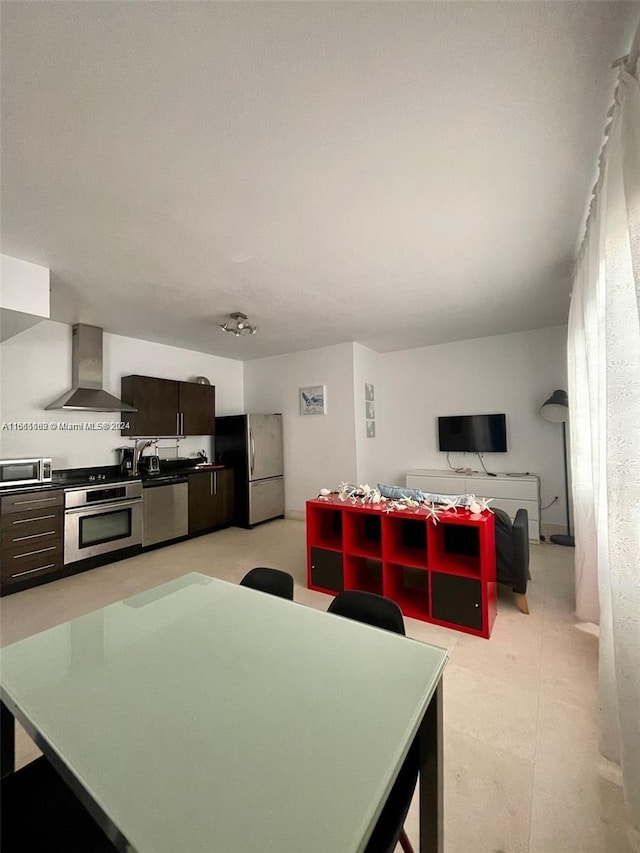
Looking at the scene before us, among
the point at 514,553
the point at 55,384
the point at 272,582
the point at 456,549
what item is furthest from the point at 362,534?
the point at 55,384

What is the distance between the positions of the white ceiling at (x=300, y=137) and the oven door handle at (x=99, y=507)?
2164mm

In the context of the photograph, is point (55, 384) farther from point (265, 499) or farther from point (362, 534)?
point (362, 534)

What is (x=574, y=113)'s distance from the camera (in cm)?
139

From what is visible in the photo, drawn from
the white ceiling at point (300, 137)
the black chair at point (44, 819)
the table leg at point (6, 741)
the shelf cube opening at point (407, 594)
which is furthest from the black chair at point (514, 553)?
the table leg at point (6, 741)

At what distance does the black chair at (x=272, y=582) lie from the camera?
163cm

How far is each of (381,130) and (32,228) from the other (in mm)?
2104

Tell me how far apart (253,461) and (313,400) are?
1.32 meters

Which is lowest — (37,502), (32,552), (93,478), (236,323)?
(32,552)

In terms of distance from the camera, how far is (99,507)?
363 cm

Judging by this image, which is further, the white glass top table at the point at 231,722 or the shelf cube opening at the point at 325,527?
the shelf cube opening at the point at 325,527

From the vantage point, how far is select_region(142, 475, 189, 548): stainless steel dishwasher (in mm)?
4094

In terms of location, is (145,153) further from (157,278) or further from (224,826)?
(224,826)

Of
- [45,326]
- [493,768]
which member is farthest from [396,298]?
[45,326]

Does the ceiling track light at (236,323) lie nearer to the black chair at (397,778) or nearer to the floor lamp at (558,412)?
the black chair at (397,778)
